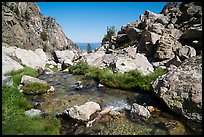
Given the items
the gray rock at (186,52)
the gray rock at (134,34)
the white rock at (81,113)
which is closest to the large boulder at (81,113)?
the white rock at (81,113)

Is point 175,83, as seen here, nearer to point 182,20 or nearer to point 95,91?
point 95,91

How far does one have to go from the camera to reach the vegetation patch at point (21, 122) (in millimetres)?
11109

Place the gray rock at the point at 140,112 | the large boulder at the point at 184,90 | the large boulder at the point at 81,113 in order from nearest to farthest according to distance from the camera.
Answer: the large boulder at the point at 81,113, the large boulder at the point at 184,90, the gray rock at the point at 140,112

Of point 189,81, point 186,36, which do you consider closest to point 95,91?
point 189,81

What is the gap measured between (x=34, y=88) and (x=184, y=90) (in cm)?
1322

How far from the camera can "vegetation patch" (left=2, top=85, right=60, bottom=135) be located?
11109mm

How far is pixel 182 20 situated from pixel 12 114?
42146 mm

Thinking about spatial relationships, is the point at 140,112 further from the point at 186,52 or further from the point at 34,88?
the point at 186,52

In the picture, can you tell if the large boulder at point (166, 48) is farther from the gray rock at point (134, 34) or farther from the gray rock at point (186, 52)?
the gray rock at point (134, 34)

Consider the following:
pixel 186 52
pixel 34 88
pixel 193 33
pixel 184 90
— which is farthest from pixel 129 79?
pixel 193 33

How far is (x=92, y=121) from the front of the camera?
44.7 ft

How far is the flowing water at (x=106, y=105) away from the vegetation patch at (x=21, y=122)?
2.93 feet

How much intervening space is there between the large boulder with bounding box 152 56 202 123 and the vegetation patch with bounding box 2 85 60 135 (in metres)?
7.95

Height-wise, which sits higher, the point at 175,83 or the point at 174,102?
the point at 175,83
